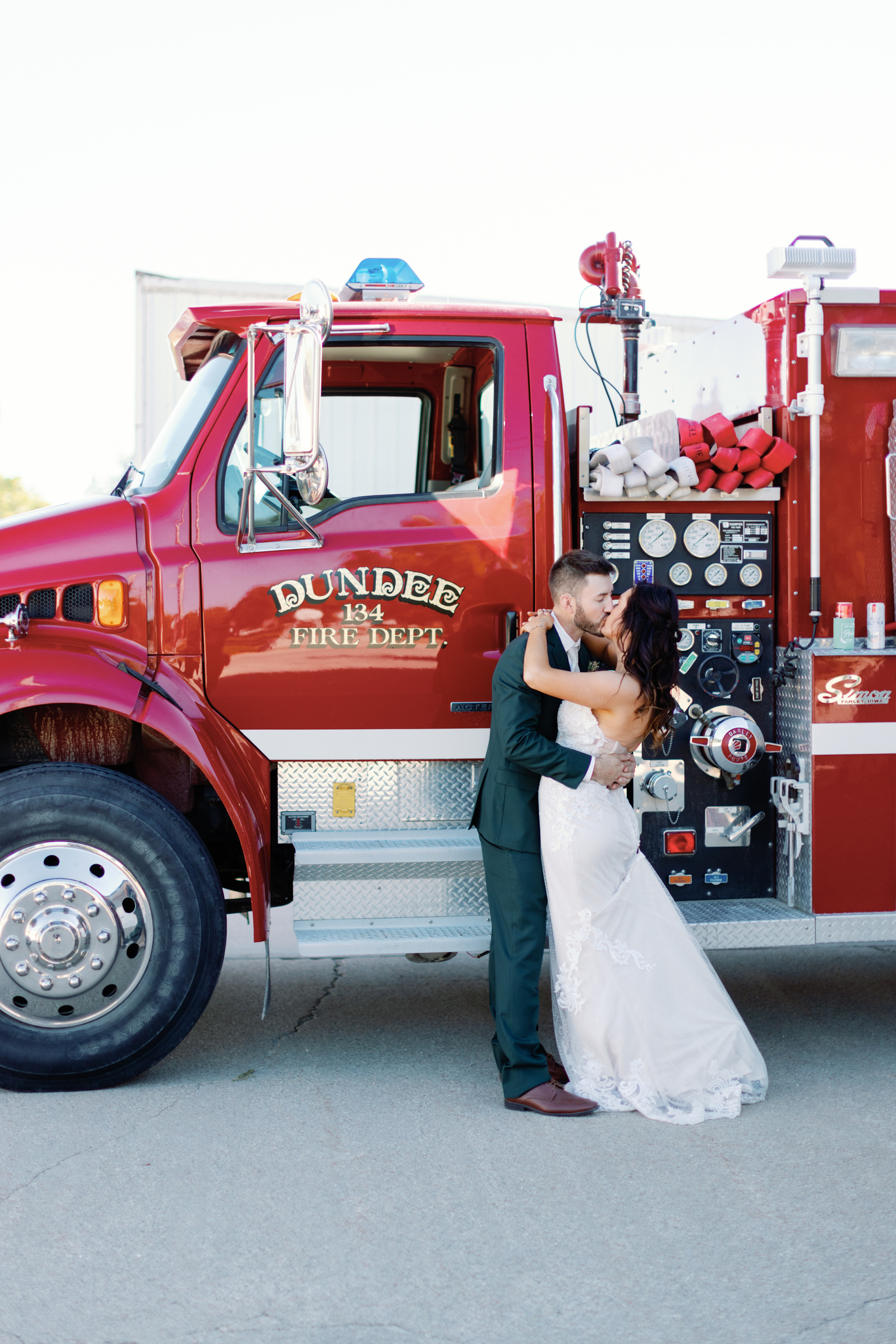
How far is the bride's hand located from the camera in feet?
13.6

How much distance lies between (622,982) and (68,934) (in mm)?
1842

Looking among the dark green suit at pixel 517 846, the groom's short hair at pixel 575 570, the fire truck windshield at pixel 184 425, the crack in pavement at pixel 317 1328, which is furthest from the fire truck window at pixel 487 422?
the crack in pavement at pixel 317 1328

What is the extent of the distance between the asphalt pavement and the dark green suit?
9.6 inches

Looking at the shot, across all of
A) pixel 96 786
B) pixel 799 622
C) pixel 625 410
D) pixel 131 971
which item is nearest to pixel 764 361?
pixel 625 410

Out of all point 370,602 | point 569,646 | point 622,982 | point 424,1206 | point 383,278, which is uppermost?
point 383,278

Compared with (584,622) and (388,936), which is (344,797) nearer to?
(388,936)

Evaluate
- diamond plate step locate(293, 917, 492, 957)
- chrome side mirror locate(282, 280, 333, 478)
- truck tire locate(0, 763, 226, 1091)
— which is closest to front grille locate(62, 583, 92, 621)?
truck tire locate(0, 763, 226, 1091)

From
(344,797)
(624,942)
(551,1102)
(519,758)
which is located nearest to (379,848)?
(344,797)

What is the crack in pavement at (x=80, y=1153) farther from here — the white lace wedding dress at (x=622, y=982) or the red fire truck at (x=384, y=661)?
the white lace wedding dress at (x=622, y=982)

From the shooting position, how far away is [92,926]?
4.14 metres

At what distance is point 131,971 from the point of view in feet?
13.7

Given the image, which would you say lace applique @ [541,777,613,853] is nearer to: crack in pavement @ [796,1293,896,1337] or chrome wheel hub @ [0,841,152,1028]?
chrome wheel hub @ [0,841,152,1028]

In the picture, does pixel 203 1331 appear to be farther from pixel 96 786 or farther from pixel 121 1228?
pixel 96 786

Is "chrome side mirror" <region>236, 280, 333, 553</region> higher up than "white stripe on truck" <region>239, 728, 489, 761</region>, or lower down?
higher up
